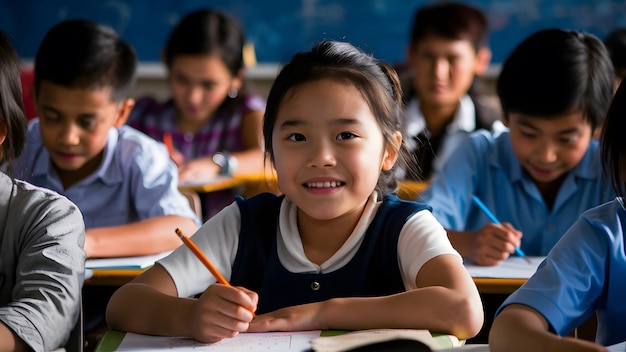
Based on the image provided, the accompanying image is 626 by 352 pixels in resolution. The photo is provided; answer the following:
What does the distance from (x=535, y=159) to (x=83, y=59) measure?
129 cm

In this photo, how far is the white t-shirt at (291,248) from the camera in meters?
1.68

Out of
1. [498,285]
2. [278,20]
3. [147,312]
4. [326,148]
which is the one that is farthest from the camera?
[278,20]

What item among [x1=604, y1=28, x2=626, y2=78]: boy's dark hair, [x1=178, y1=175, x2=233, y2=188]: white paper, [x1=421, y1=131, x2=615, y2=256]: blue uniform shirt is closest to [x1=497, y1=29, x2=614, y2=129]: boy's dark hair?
[x1=421, y1=131, x2=615, y2=256]: blue uniform shirt

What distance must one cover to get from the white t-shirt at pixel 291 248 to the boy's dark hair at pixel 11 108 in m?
0.38

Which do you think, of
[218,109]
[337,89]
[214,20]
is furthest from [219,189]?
[337,89]

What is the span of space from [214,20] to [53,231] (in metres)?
2.74

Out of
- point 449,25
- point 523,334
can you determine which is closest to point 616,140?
point 523,334

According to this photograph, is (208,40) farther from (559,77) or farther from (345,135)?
(345,135)

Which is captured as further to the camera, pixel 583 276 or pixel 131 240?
pixel 131 240

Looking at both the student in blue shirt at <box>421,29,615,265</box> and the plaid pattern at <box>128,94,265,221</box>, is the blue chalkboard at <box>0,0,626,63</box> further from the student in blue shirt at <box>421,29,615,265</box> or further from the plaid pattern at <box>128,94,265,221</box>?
the student in blue shirt at <box>421,29,615,265</box>

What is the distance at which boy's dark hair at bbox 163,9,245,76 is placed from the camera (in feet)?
13.5

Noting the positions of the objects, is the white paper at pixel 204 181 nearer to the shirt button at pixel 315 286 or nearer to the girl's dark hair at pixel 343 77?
the girl's dark hair at pixel 343 77

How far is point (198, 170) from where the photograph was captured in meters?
3.71

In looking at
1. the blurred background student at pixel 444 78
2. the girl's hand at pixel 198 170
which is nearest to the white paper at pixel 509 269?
the blurred background student at pixel 444 78
